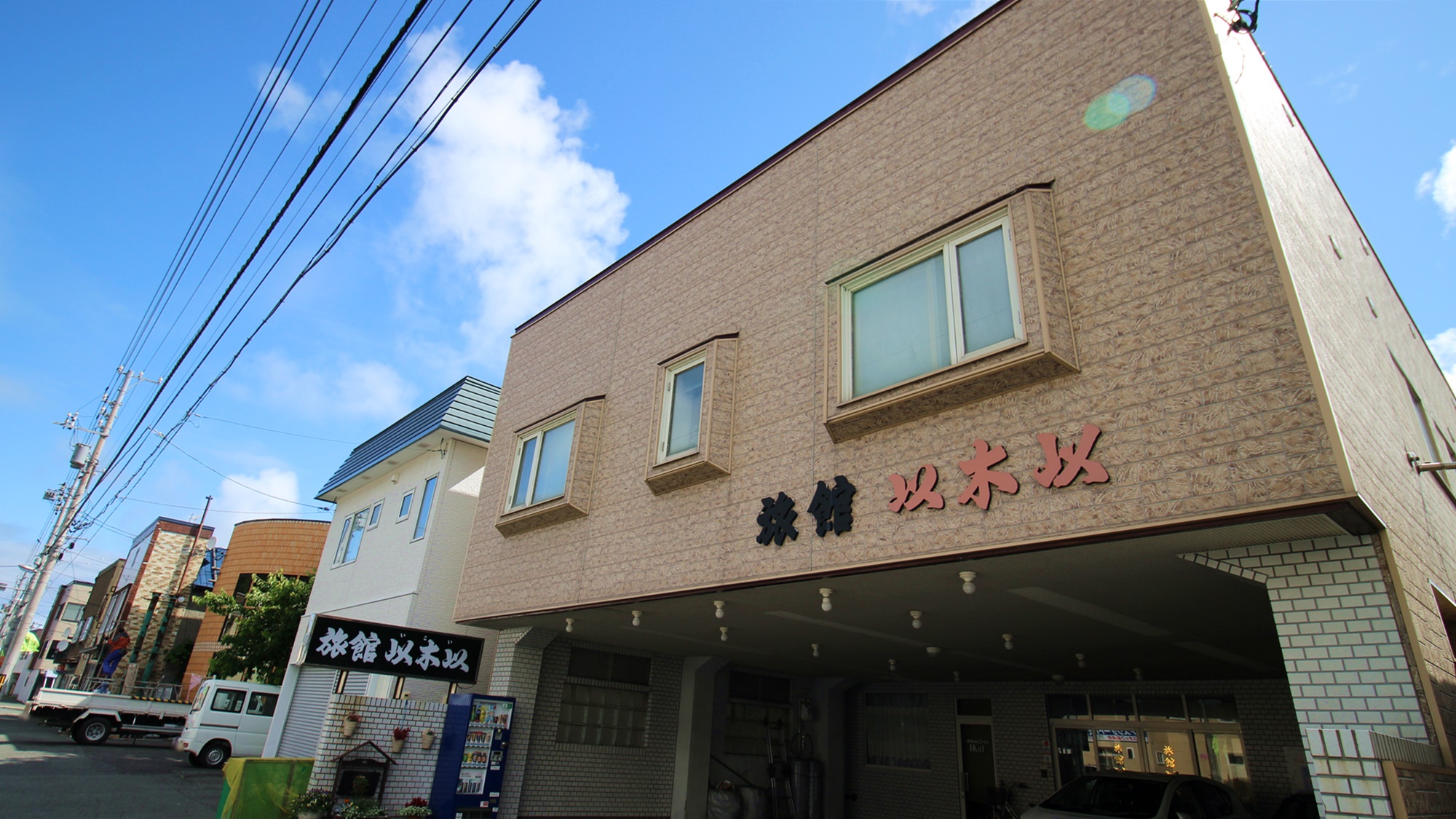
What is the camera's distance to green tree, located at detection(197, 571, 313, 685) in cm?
2183

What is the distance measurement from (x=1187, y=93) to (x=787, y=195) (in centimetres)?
457

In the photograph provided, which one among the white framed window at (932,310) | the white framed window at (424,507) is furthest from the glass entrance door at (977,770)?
the white framed window at (424,507)

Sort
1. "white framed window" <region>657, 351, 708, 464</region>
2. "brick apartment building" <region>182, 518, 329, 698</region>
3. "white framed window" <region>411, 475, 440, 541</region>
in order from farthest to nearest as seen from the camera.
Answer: "brick apartment building" <region>182, 518, 329, 698</region>
"white framed window" <region>411, 475, 440, 541</region>
"white framed window" <region>657, 351, 708, 464</region>

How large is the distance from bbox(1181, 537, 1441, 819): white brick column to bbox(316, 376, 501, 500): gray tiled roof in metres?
12.5

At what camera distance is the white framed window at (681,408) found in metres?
9.22

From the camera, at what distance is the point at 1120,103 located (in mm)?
6309

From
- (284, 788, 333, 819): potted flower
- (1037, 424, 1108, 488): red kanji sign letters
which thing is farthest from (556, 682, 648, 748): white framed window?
(1037, 424, 1108, 488): red kanji sign letters

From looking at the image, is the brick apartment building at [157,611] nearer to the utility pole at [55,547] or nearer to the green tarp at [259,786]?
the utility pole at [55,547]

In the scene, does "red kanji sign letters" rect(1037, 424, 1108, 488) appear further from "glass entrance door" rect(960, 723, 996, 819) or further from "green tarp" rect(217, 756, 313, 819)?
"glass entrance door" rect(960, 723, 996, 819)

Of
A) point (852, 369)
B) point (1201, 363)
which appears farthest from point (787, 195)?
point (1201, 363)

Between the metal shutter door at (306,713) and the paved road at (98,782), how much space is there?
56.7 inches

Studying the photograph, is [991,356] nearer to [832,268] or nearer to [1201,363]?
[1201,363]

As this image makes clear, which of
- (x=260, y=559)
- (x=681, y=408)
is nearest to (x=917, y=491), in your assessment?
(x=681, y=408)

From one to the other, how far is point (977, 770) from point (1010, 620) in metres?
7.08
